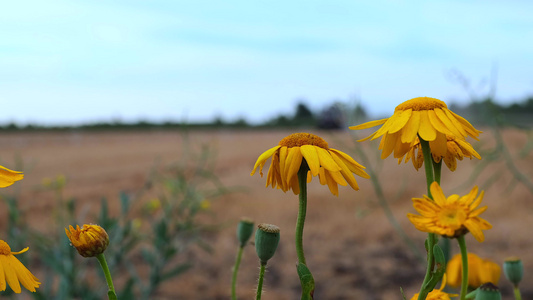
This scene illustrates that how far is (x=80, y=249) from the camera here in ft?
1.61

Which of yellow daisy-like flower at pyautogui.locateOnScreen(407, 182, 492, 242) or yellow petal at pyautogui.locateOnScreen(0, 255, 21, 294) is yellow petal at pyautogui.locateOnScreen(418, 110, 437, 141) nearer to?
→ yellow daisy-like flower at pyautogui.locateOnScreen(407, 182, 492, 242)

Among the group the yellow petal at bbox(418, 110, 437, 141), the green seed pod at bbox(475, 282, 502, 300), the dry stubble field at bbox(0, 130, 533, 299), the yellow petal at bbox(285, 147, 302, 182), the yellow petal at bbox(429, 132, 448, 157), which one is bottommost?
the dry stubble field at bbox(0, 130, 533, 299)

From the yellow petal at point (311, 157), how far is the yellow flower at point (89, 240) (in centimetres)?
19

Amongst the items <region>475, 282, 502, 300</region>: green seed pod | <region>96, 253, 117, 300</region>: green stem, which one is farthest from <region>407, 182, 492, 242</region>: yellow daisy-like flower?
<region>96, 253, 117, 300</region>: green stem

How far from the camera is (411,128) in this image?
1.63ft

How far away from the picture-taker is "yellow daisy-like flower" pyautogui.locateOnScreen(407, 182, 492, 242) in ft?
1.32

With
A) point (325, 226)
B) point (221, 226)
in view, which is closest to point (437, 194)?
point (221, 226)

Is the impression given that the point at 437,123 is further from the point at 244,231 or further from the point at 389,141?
the point at 244,231

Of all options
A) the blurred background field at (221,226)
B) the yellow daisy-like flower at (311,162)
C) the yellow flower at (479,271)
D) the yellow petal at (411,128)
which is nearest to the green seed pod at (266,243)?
the yellow daisy-like flower at (311,162)

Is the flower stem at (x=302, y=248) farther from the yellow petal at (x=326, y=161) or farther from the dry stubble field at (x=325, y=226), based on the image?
the dry stubble field at (x=325, y=226)

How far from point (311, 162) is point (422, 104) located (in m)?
0.13

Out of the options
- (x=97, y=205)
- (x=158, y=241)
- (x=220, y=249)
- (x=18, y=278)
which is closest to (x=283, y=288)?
(x=220, y=249)

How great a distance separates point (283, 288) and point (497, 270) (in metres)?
1.97

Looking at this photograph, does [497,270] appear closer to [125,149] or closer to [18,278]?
[18,278]
